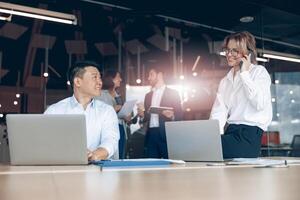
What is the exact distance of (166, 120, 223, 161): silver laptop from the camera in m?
1.64

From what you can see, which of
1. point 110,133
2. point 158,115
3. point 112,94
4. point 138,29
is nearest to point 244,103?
point 110,133

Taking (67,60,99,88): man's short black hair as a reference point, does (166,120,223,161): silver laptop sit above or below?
below

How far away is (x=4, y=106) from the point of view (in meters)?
6.79

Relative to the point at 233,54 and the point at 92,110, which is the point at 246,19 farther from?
the point at 92,110

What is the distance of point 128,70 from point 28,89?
1816 millimetres

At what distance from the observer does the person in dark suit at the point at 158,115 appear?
3.68 m

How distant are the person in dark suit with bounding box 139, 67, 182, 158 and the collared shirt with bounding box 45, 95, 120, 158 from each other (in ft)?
4.61

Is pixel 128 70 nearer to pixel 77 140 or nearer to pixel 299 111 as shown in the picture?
pixel 299 111

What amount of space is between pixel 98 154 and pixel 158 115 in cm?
187

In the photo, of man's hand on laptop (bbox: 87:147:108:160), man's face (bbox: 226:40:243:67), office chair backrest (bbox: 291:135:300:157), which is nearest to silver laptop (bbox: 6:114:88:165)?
man's hand on laptop (bbox: 87:147:108:160)

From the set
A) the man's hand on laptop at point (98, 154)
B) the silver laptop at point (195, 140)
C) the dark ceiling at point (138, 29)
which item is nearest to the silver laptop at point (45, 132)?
the man's hand on laptop at point (98, 154)

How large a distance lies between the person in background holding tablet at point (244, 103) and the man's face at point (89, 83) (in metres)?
0.72

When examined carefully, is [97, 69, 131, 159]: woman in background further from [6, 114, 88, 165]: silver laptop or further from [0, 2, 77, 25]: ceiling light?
[6, 114, 88, 165]: silver laptop

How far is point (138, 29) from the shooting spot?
7387 millimetres
